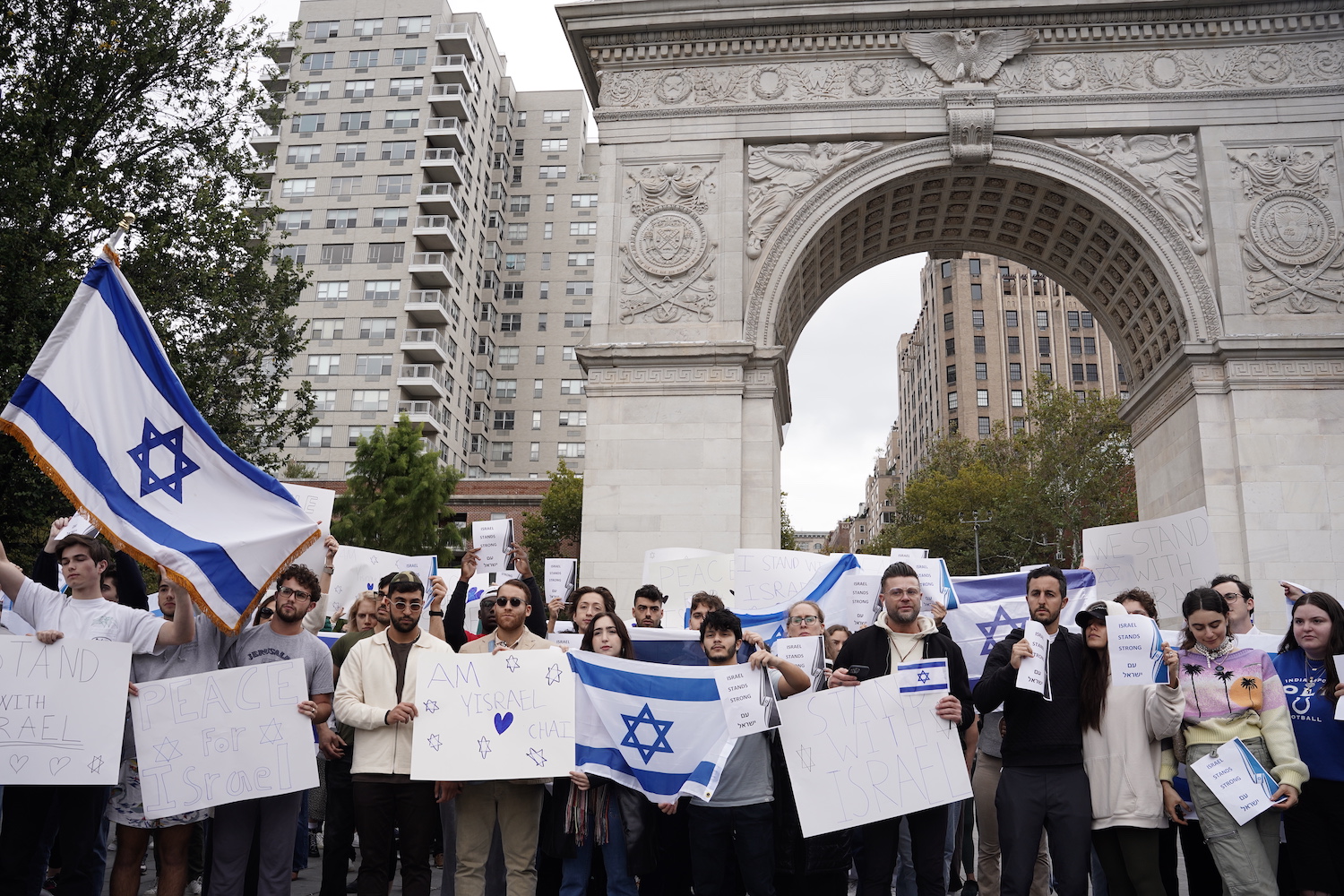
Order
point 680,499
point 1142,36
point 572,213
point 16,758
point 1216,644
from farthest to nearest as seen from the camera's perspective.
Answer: point 572,213, point 1142,36, point 680,499, point 1216,644, point 16,758

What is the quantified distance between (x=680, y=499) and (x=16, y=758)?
1398 cm

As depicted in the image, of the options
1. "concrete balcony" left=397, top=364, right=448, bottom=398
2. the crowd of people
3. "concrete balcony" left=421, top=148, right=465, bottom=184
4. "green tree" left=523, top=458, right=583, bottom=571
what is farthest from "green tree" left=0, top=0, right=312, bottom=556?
"concrete balcony" left=421, top=148, right=465, bottom=184

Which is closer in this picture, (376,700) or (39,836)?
(39,836)

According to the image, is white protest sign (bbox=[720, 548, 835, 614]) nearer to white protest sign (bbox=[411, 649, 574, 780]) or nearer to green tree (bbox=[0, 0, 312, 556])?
white protest sign (bbox=[411, 649, 574, 780])

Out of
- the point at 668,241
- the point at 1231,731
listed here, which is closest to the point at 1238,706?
the point at 1231,731

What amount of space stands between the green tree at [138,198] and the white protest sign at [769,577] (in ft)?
34.4

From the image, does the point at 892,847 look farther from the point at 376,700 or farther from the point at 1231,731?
the point at 376,700

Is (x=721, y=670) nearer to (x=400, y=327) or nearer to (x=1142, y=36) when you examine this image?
(x=1142, y=36)

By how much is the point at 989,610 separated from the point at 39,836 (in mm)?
8996

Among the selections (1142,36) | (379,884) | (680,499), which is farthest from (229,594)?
(1142,36)

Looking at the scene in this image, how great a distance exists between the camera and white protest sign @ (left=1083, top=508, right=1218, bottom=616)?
1085cm

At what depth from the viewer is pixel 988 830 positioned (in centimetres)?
780

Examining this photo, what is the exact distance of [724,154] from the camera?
2097 cm

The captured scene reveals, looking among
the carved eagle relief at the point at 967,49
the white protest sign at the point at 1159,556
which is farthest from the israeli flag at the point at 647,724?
the carved eagle relief at the point at 967,49
